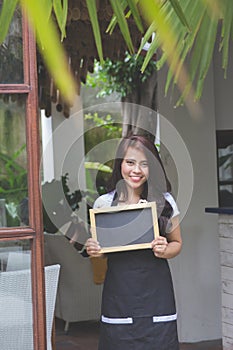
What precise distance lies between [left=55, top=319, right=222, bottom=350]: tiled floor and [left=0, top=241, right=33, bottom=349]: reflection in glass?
2168 millimetres

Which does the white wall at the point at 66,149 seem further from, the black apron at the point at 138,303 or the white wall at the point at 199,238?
the black apron at the point at 138,303

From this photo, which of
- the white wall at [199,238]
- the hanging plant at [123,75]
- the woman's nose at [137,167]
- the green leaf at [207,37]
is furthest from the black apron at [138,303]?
the hanging plant at [123,75]

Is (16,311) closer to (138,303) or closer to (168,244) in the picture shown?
(138,303)

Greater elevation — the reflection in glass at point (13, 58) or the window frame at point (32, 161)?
the reflection in glass at point (13, 58)

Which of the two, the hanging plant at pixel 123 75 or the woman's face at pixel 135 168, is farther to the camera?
the hanging plant at pixel 123 75

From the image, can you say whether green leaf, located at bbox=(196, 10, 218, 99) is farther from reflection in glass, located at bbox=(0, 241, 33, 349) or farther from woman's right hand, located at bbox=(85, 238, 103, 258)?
reflection in glass, located at bbox=(0, 241, 33, 349)

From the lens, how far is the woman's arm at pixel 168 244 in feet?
11.1

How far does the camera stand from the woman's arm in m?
3.37

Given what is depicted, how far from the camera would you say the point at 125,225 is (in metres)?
3.43

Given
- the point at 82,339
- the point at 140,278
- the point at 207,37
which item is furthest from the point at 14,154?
the point at 82,339

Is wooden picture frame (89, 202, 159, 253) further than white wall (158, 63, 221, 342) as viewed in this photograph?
No

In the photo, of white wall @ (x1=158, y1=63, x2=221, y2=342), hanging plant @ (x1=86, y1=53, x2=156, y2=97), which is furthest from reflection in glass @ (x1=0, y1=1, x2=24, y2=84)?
hanging plant @ (x1=86, y1=53, x2=156, y2=97)

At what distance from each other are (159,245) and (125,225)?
18 centimetres

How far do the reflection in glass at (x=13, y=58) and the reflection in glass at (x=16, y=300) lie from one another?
0.71 meters
